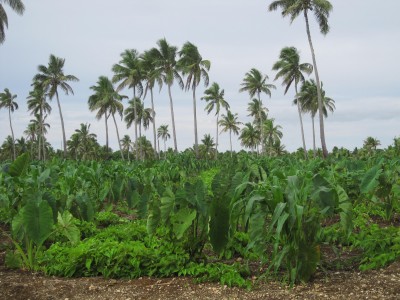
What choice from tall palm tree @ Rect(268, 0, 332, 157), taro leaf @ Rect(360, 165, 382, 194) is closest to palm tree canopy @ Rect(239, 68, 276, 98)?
tall palm tree @ Rect(268, 0, 332, 157)

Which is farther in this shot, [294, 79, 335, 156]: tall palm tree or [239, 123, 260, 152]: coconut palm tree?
[239, 123, 260, 152]: coconut palm tree

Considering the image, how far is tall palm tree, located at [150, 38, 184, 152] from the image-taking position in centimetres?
4041

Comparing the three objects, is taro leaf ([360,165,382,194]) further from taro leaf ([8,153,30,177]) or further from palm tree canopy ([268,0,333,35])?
palm tree canopy ([268,0,333,35])

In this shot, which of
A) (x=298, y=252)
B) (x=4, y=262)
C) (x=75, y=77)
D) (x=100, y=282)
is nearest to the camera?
(x=298, y=252)

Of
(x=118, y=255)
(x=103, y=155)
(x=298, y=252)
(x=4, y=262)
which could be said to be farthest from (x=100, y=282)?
(x=103, y=155)

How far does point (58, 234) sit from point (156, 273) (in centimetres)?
233

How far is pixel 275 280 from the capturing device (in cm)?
411

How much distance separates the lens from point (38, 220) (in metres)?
4.25

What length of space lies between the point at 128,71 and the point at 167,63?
5.33 metres

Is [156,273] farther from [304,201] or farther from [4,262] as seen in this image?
[4,262]

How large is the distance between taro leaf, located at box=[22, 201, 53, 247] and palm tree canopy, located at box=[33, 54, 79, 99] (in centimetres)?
4547

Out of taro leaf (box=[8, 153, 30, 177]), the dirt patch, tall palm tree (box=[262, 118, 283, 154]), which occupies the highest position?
tall palm tree (box=[262, 118, 283, 154])

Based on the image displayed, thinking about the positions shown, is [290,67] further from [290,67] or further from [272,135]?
[272,135]

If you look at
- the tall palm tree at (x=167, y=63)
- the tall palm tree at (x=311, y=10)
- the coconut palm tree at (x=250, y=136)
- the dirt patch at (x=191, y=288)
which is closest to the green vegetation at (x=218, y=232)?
the dirt patch at (x=191, y=288)
